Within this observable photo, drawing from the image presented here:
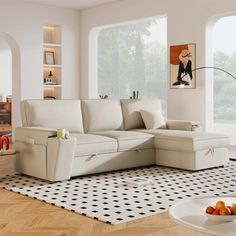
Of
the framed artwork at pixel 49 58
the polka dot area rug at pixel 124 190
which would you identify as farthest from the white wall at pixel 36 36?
the polka dot area rug at pixel 124 190

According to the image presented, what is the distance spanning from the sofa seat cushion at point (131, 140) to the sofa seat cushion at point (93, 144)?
107mm

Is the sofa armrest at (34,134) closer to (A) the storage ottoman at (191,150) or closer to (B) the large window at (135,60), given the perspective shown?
(A) the storage ottoman at (191,150)

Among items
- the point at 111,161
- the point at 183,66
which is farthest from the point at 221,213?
→ the point at 183,66

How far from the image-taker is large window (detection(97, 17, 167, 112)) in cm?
1058

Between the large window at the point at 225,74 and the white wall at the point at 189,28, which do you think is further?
the large window at the point at 225,74

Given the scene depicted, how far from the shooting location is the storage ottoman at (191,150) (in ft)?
18.5

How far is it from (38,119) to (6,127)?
5007 mm

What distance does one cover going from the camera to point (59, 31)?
9.55m

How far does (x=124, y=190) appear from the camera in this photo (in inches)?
182

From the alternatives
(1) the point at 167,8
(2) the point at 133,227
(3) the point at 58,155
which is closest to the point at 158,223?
(2) the point at 133,227

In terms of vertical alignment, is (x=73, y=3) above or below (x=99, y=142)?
above

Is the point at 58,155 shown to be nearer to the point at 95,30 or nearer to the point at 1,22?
the point at 1,22

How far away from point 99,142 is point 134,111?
1324mm

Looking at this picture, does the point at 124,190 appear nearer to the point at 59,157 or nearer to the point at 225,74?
the point at 59,157
